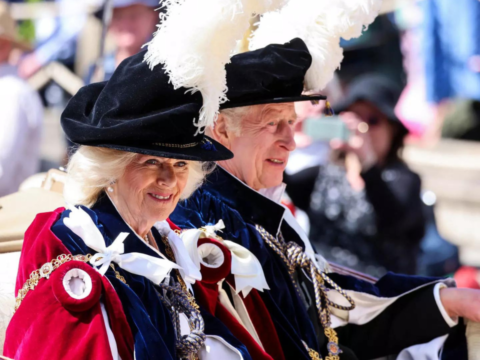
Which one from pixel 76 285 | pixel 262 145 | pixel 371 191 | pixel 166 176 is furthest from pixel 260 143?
pixel 371 191

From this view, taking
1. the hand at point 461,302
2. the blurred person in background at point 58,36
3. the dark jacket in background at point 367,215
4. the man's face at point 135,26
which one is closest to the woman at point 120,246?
the hand at point 461,302

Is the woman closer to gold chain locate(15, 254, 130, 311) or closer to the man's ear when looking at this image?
gold chain locate(15, 254, 130, 311)

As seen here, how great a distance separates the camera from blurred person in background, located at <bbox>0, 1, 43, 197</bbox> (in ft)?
14.6

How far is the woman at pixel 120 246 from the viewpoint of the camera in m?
1.71

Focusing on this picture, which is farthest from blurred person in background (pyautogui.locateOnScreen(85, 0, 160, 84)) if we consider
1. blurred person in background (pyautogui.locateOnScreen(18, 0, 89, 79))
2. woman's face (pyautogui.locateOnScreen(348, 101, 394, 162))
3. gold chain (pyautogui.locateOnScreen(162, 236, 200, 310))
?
gold chain (pyautogui.locateOnScreen(162, 236, 200, 310))

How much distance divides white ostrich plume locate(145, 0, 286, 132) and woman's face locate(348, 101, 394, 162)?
2.97 meters

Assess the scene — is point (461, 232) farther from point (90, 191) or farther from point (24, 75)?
point (24, 75)

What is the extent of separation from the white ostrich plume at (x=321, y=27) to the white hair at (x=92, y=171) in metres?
0.95

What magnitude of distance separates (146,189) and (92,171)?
0.16 m

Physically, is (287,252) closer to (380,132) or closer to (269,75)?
(269,75)

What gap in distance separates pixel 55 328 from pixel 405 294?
1.54 m

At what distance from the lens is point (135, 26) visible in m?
5.88

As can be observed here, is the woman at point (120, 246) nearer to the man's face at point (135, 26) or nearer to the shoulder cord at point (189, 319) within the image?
the shoulder cord at point (189, 319)

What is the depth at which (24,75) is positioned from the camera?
22.3 ft
